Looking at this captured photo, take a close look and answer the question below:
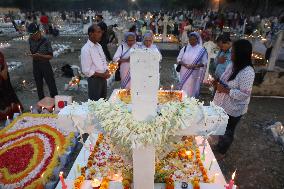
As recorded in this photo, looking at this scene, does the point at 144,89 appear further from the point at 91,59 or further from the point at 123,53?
the point at 123,53

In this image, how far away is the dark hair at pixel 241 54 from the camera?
13.8ft

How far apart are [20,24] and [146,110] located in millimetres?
24857

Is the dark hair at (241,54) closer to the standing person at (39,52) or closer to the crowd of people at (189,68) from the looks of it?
the crowd of people at (189,68)

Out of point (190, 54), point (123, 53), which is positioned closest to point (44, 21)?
point (123, 53)

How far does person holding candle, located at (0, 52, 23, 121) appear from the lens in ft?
21.6

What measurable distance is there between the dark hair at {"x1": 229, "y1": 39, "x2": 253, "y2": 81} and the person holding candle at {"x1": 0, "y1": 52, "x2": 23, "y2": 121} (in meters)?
5.37

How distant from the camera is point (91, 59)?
19.1 feet

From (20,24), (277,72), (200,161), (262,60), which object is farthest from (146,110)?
(20,24)

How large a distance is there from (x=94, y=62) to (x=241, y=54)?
123 inches

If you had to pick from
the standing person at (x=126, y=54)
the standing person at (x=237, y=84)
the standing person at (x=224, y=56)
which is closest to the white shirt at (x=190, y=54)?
the standing person at (x=224, y=56)

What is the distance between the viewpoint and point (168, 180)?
3254mm

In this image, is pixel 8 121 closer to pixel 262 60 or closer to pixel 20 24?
pixel 262 60

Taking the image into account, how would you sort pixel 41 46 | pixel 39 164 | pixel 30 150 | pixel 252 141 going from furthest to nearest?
pixel 41 46 → pixel 252 141 → pixel 30 150 → pixel 39 164

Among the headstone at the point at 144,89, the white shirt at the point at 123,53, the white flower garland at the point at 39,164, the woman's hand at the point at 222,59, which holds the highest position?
the headstone at the point at 144,89
